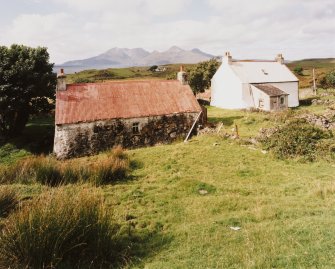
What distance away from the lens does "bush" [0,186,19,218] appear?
891 cm

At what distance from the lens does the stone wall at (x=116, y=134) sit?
78.7 feet

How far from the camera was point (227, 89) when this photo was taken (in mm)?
43781

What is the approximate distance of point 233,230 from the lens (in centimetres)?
839

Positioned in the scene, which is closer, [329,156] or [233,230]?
[233,230]

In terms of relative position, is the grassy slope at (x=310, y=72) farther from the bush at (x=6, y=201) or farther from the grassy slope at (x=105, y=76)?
the bush at (x=6, y=201)

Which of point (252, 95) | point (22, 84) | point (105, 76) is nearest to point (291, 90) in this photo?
point (252, 95)

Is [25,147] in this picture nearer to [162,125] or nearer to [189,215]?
[162,125]

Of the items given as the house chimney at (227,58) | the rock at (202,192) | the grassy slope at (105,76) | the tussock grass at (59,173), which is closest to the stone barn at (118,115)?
the tussock grass at (59,173)

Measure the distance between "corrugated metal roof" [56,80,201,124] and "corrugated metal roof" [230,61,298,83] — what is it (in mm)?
15642

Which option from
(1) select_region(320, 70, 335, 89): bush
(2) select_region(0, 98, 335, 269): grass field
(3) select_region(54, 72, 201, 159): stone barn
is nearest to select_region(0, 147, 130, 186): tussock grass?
(2) select_region(0, 98, 335, 269): grass field

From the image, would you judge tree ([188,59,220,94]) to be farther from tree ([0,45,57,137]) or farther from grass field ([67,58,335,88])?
tree ([0,45,57,137])

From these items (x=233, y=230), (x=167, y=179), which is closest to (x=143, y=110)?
(x=167, y=179)

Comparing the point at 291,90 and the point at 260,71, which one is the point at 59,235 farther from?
the point at 291,90

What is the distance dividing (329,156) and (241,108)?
24.4 metres
